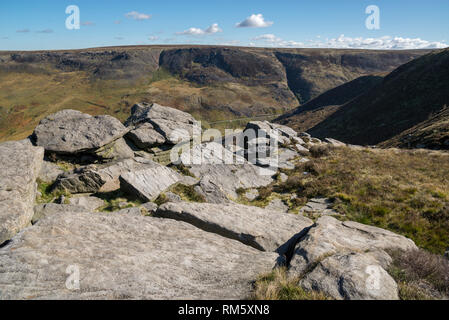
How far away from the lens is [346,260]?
6.27 metres

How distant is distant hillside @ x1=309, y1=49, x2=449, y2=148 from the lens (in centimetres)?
6588

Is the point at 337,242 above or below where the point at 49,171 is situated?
below

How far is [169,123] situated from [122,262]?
19.2 metres

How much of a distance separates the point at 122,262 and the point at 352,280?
5453mm

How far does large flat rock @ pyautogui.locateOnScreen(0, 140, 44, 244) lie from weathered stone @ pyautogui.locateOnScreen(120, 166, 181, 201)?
13.7ft

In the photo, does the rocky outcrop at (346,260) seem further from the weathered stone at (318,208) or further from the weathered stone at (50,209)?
the weathered stone at (50,209)

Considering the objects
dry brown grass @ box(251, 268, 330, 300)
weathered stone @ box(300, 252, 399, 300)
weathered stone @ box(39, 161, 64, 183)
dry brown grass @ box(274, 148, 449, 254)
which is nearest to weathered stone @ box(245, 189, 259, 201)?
dry brown grass @ box(274, 148, 449, 254)

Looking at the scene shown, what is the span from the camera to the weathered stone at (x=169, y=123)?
2320 centimetres

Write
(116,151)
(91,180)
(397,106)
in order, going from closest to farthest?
1. (91,180)
2. (116,151)
3. (397,106)

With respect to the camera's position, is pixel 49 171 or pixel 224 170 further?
pixel 224 170

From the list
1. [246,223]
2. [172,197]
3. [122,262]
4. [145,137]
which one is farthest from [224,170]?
[122,262]

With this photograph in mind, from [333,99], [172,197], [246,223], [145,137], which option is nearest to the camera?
[246,223]

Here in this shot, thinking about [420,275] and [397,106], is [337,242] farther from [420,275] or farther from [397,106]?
[397,106]
